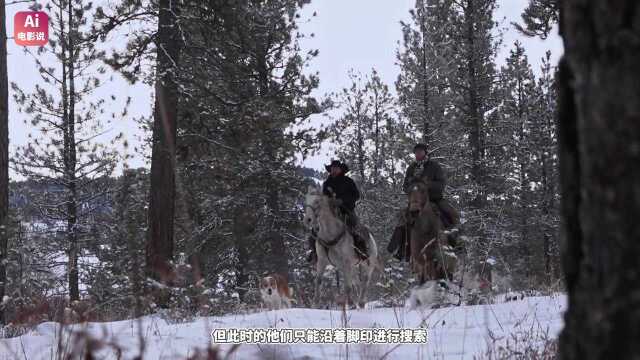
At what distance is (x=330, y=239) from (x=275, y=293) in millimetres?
1326

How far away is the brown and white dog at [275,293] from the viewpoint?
9.74 meters

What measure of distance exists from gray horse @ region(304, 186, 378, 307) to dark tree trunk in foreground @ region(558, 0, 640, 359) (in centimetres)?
901

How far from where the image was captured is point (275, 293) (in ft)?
32.9

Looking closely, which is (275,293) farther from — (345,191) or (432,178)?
(432,178)

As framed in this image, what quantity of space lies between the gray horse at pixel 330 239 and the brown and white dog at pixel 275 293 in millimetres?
582

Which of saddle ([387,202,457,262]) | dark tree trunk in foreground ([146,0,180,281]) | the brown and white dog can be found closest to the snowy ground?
saddle ([387,202,457,262])

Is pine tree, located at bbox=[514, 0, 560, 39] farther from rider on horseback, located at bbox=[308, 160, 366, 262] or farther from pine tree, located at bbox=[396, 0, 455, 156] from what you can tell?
pine tree, located at bbox=[396, 0, 455, 156]

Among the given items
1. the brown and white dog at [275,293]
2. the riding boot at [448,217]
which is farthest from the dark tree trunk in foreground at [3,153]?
the riding boot at [448,217]

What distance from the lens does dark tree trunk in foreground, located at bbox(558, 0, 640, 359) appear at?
986 mm

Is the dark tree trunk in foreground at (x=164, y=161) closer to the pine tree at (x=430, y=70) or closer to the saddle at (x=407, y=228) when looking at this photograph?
the saddle at (x=407, y=228)

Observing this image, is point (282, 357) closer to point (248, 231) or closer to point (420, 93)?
point (248, 231)

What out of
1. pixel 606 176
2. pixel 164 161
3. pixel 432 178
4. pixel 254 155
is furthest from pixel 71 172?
pixel 606 176

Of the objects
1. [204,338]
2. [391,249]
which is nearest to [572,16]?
[204,338]

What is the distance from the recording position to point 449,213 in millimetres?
9836
